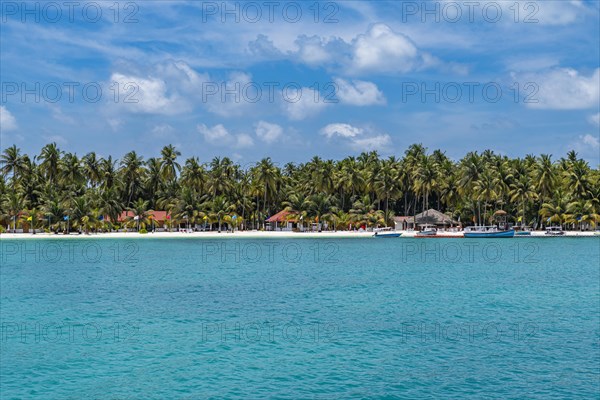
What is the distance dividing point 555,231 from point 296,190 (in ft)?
176

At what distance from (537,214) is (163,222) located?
76785mm

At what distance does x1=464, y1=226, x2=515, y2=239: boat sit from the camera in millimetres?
106562

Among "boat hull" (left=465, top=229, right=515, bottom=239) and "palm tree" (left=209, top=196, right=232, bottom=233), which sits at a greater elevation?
"palm tree" (left=209, top=196, right=232, bottom=233)

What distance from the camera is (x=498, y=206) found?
126 m

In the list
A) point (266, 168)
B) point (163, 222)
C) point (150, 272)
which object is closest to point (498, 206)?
point (266, 168)

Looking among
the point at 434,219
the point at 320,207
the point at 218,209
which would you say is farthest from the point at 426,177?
the point at 218,209

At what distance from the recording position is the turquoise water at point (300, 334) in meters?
17.5

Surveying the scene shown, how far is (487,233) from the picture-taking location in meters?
107

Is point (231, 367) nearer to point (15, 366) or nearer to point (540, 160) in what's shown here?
point (15, 366)

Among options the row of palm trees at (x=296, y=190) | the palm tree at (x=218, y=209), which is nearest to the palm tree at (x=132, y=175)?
the row of palm trees at (x=296, y=190)

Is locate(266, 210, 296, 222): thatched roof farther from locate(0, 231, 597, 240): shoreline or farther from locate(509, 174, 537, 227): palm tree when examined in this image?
locate(509, 174, 537, 227): palm tree

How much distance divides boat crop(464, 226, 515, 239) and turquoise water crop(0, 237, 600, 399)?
5944cm

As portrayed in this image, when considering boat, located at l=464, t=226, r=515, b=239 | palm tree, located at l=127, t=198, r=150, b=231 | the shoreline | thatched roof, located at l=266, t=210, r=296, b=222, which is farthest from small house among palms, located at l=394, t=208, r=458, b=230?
palm tree, located at l=127, t=198, r=150, b=231

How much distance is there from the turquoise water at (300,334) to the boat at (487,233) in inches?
2340
